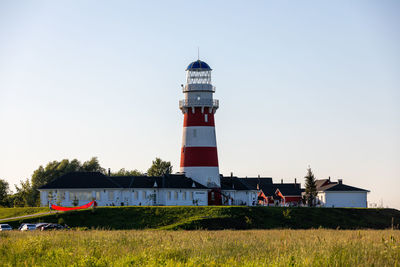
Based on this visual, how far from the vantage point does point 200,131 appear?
235 feet

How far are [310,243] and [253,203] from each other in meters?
63.9

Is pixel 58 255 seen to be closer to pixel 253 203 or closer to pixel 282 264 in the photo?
pixel 282 264

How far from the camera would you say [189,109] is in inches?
2886

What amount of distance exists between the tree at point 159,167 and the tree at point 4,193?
23.1 metres

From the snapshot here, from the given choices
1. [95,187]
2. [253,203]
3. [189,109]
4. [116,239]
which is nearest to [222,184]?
[253,203]

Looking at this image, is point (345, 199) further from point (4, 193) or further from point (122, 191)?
point (4, 193)

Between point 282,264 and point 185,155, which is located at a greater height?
point 185,155

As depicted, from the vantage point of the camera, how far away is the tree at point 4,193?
9444 cm

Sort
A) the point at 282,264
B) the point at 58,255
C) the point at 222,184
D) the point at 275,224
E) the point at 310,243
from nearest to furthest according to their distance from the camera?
the point at 282,264 → the point at 58,255 → the point at 310,243 → the point at 275,224 → the point at 222,184

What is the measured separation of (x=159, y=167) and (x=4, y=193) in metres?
25.3

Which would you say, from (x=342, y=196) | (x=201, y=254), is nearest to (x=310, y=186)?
(x=342, y=196)

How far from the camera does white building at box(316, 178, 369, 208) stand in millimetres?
94438

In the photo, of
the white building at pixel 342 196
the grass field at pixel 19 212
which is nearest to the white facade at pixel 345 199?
the white building at pixel 342 196

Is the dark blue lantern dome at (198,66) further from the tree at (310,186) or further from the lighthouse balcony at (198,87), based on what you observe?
the tree at (310,186)
